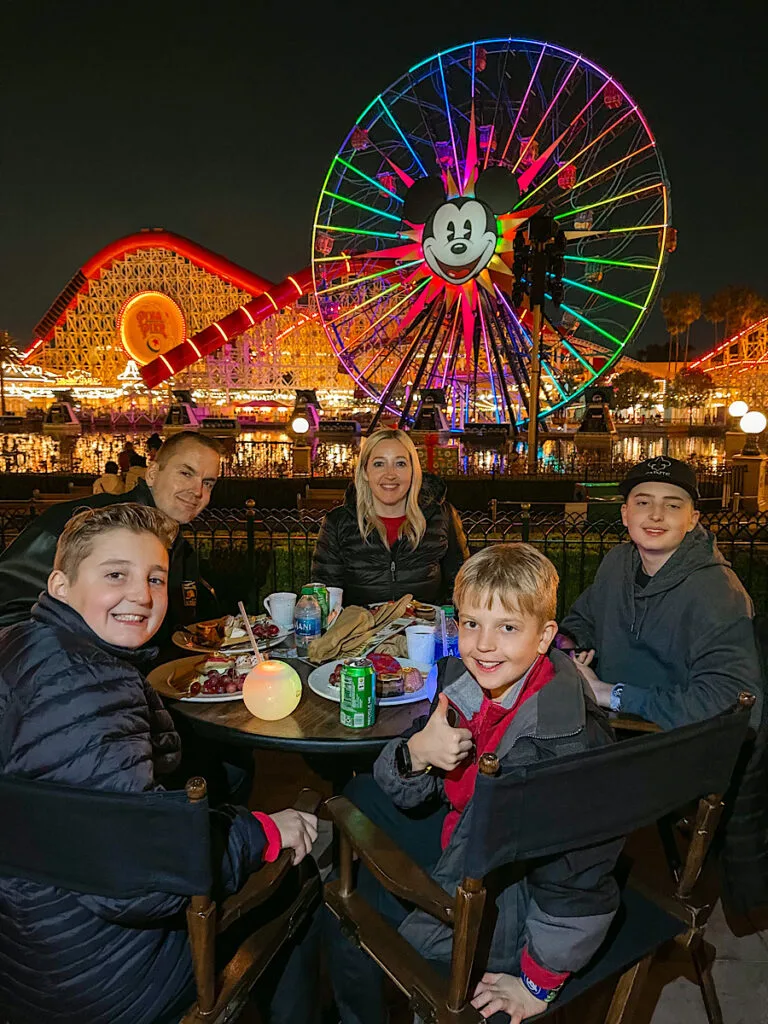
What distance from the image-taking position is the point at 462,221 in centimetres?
1338

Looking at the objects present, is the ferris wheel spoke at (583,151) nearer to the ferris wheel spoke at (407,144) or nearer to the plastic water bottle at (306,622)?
the ferris wheel spoke at (407,144)

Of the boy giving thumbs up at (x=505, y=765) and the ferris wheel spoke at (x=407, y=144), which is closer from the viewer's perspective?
the boy giving thumbs up at (x=505, y=765)

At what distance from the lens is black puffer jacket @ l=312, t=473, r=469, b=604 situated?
10.8 feet

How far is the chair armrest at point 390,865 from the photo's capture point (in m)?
1.31

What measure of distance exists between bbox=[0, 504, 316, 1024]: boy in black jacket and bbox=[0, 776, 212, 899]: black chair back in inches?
1.4

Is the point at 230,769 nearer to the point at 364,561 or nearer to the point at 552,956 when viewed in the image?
the point at 364,561

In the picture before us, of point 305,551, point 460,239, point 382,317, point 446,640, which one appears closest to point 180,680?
point 446,640

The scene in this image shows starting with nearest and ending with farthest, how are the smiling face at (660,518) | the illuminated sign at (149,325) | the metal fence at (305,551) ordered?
the smiling face at (660,518) → the metal fence at (305,551) → the illuminated sign at (149,325)

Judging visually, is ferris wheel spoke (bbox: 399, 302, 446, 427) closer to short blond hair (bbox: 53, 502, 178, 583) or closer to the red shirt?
the red shirt

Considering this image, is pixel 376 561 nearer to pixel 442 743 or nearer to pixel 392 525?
pixel 392 525

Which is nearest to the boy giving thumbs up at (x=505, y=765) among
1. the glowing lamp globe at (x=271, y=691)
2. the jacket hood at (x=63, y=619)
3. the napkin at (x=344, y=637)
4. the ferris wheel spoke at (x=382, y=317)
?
the glowing lamp globe at (x=271, y=691)

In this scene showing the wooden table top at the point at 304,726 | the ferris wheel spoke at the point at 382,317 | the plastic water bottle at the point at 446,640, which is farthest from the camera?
the ferris wheel spoke at the point at 382,317

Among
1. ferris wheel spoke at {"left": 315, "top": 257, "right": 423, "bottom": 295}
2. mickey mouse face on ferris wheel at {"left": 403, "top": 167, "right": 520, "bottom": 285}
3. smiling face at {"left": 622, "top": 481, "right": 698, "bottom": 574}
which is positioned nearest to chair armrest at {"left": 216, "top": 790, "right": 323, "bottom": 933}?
smiling face at {"left": 622, "top": 481, "right": 698, "bottom": 574}

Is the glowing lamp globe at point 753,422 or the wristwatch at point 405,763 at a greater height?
the glowing lamp globe at point 753,422
